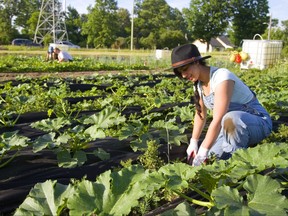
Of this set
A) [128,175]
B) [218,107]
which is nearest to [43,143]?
[128,175]

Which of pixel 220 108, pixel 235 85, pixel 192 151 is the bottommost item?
pixel 192 151

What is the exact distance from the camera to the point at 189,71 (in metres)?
2.80

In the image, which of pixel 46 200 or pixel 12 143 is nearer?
pixel 46 200

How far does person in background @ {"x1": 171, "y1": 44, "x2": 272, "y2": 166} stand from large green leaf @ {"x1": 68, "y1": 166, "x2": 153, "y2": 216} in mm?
1174

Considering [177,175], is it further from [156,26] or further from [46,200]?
[156,26]

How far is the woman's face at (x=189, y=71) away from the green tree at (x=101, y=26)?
127 feet

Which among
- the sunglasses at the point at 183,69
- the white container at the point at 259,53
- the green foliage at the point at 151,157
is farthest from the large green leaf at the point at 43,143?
the white container at the point at 259,53

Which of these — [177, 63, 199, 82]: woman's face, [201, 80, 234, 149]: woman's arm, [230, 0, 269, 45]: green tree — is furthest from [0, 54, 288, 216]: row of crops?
[230, 0, 269, 45]: green tree

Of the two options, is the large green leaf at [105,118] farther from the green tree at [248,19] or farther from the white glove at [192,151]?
the green tree at [248,19]

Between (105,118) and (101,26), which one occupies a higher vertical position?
(101,26)

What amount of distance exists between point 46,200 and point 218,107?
1.63 meters

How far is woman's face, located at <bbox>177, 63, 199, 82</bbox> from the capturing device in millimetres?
2772

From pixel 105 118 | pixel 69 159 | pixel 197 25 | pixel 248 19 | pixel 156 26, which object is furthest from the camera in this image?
pixel 156 26

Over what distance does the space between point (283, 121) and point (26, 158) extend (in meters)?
3.23
